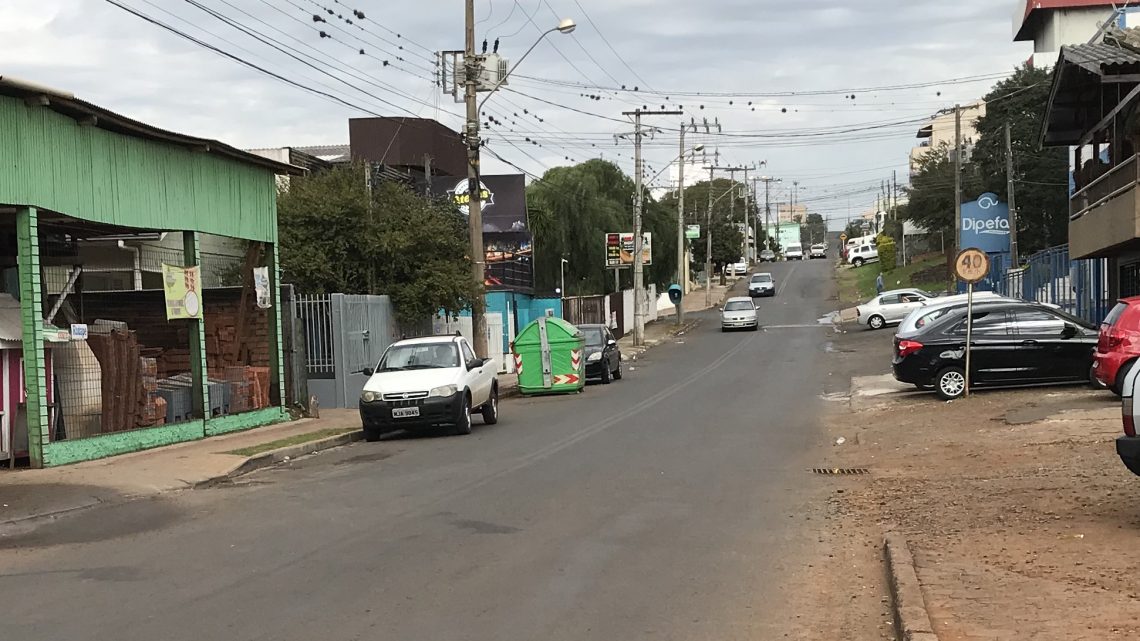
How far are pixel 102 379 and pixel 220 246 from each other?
35.0ft

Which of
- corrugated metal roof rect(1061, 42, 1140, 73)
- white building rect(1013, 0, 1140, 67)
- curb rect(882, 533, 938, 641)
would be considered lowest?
curb rect(882, 533, 938, 641)

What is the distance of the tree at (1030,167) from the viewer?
56.3m

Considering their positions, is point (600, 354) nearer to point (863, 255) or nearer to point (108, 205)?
point (108, 205)

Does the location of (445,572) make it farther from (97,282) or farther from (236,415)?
(97,282)

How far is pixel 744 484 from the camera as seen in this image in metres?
12.2

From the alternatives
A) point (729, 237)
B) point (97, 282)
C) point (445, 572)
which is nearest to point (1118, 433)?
point (445, 572)

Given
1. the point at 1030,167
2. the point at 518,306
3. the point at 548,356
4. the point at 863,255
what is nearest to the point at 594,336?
the point at 548,356

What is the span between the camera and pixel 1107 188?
22828 mm

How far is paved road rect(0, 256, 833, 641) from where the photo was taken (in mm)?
6695

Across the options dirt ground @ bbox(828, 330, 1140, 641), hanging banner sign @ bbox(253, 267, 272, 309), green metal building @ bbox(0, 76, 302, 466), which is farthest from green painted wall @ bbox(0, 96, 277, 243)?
dirt ground @ bbox(828, 330, 1140, 641)

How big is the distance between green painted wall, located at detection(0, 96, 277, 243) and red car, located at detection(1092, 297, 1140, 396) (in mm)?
14194

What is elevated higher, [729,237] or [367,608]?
[729,237]

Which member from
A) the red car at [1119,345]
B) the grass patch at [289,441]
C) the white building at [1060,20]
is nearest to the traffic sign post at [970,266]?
the red car at [1119,345]

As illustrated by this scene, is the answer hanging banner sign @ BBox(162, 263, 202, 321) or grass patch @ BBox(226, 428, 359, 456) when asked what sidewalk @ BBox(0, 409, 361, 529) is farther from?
hanging banner sign @ BBox(162, 263, 202, 321)
